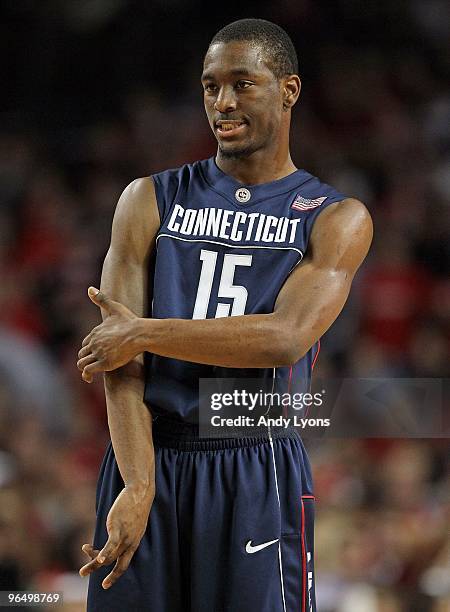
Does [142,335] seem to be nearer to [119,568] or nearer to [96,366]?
[96,366]

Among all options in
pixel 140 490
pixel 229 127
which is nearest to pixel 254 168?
pixel 229 127

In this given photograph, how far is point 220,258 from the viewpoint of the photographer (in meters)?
2.64

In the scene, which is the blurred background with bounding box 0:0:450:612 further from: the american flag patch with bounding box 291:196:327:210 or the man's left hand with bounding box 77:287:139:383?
the american flag patch with bounding box 291:196:327:210

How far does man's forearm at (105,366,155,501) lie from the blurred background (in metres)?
1.85

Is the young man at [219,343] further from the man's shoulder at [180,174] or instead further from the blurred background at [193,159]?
the blurred background at [193,159]

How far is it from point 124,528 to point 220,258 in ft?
2.26

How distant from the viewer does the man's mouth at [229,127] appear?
2.66 meters

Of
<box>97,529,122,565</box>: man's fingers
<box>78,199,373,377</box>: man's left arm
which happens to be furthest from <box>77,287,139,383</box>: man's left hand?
<box>97,529,122,565</box>: man's fingers

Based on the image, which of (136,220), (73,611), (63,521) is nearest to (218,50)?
(136,220)

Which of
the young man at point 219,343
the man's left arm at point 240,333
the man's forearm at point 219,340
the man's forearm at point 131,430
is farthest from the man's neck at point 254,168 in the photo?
the man's forearm at point 131,430

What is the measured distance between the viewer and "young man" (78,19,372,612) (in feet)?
8.09

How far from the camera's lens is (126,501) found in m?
2.45

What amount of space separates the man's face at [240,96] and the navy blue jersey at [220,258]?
14cm

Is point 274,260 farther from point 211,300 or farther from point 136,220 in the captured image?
point 136,220
